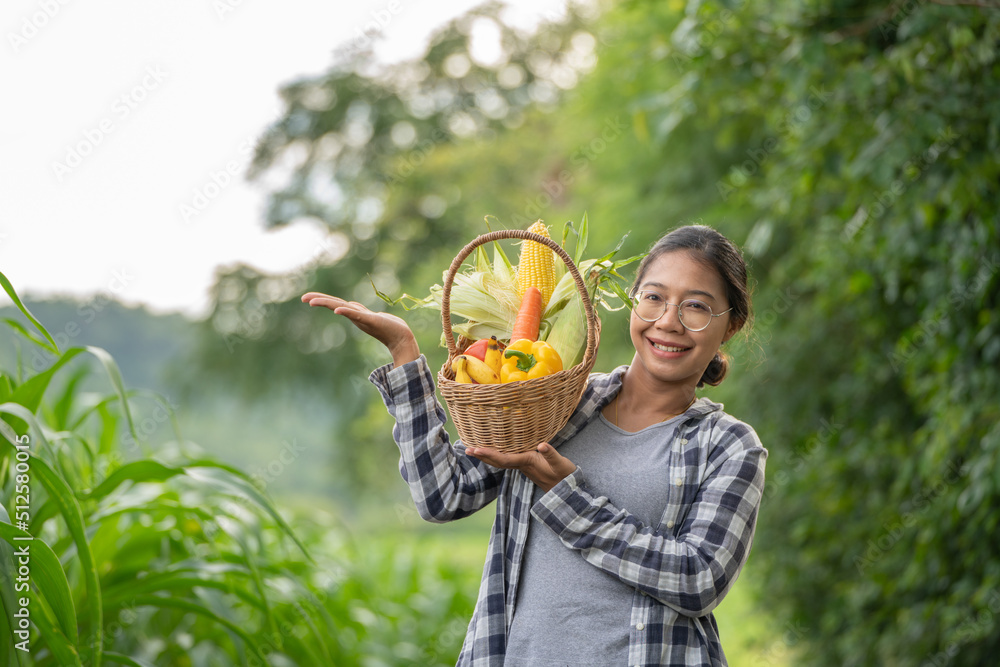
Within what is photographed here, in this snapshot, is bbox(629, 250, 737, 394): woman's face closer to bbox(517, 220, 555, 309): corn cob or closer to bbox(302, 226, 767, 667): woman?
bbox(302, 226, 767, 667): woman

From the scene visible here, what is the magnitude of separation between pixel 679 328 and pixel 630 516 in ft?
1.10

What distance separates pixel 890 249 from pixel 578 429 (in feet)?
5.30

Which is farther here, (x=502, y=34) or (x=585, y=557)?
(x=502, y=34)

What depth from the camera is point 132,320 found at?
363 inches

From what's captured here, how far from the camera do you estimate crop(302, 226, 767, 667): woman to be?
4.51 feet

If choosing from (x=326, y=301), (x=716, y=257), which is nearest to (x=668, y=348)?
(x=716, y=257)

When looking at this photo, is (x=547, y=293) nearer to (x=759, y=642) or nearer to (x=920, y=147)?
(x=920, y=147)

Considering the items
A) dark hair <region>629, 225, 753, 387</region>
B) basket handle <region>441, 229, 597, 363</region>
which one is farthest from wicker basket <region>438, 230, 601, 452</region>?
dark hair <region>629, 225, 753, 387</region>

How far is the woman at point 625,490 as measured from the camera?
1.38 m

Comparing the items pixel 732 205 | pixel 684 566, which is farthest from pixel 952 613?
pixel 732 205

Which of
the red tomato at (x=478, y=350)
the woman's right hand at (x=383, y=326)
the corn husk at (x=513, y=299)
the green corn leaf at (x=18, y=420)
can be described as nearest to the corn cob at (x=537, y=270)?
the corn husk at (x=513, y=299)

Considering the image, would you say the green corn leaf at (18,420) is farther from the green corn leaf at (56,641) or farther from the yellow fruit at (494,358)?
the yellow fruit at (494,358)

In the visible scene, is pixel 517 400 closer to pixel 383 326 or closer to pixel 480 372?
pixel 480 372

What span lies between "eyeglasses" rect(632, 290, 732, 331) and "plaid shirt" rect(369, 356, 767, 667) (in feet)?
0.57
